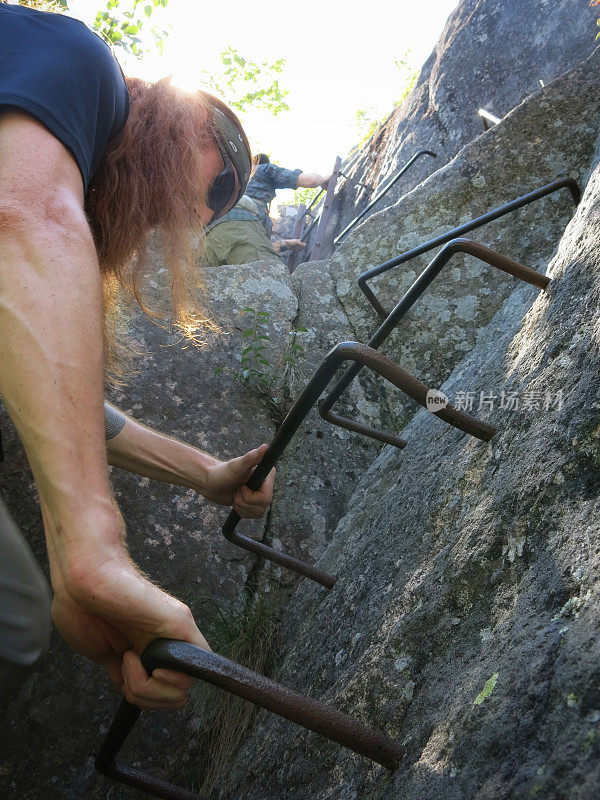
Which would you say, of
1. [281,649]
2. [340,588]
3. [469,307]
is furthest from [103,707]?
[469,307]

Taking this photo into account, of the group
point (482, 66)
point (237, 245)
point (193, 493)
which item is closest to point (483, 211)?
point (193, 493)

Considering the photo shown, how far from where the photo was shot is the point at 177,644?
79cm

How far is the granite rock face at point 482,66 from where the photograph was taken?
16.6 feet

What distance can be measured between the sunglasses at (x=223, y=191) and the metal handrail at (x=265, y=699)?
5.41ft

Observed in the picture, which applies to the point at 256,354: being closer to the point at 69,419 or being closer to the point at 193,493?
the point at 193,493

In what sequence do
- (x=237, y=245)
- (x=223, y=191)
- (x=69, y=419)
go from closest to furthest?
(x=69, y=419) < (x=223, y=191) < (x=237, y=245)

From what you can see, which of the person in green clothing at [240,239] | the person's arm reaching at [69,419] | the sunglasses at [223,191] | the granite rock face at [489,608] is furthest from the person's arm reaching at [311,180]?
the person's arm reaching at [69,419]

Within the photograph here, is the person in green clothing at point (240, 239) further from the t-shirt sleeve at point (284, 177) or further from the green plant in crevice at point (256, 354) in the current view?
the green plant in crevice at point (256, 354)

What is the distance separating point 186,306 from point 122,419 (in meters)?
0.55

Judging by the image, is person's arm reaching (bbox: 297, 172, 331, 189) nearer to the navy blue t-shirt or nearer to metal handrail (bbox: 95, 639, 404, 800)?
the navy blue t-shirt

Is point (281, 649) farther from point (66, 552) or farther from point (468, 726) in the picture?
point (66, 552)

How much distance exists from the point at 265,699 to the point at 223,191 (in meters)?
1.74

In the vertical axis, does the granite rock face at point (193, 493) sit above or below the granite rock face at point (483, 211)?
below

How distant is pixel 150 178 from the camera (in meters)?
1.63
